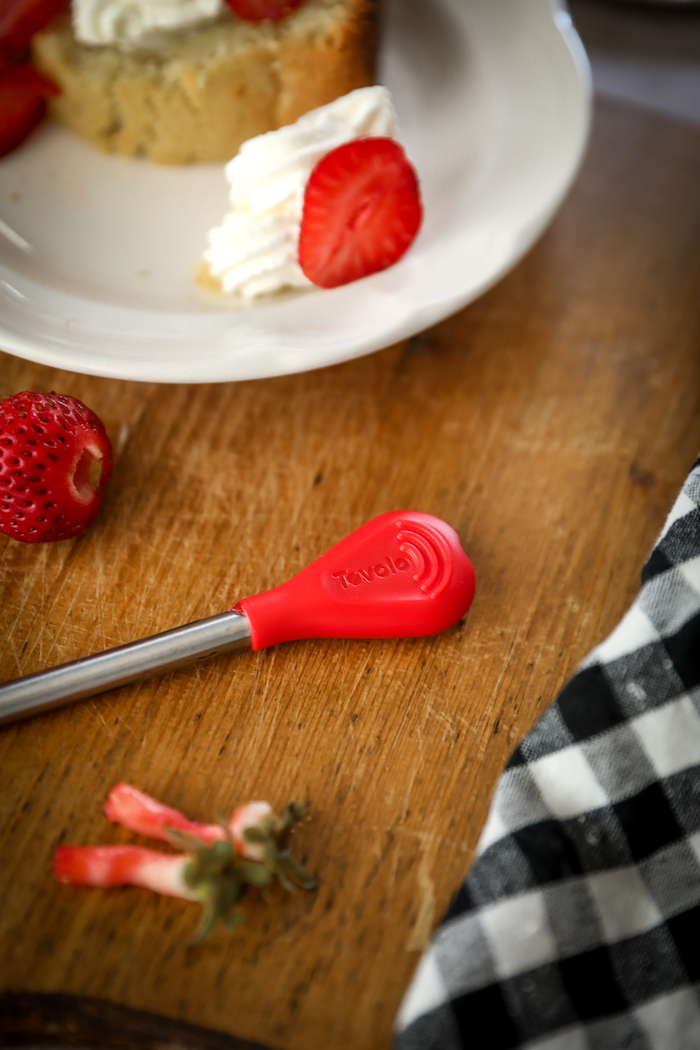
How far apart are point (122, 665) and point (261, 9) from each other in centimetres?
84

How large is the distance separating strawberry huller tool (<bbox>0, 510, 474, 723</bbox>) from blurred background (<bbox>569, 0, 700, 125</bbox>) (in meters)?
0.96

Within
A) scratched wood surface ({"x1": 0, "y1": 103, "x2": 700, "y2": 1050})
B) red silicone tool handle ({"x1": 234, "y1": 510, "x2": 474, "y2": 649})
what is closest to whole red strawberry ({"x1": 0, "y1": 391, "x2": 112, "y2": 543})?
scratched wood surface ({"x1": 0, "y1": 103, "x2": 700, "y2": 1050})

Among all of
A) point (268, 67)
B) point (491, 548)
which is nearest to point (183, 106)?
point (268, 67)

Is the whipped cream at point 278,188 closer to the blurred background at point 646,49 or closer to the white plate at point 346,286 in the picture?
the white plate at point 346,286

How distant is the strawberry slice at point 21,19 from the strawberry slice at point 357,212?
47cm

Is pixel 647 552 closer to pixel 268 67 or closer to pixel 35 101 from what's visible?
pixel 268 67

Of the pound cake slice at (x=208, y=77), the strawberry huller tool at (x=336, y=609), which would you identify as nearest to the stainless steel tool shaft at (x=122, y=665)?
the strawberry huller tool at (x=336, y=609)

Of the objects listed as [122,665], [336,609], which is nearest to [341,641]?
[336,609]

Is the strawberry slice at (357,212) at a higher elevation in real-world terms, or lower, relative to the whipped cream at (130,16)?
lower

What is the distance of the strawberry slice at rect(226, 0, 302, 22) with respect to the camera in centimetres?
101

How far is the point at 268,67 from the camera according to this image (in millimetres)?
1011

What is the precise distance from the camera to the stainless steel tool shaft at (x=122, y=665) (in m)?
0.67

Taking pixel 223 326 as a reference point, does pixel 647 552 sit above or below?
below

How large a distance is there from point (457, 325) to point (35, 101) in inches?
24.1
